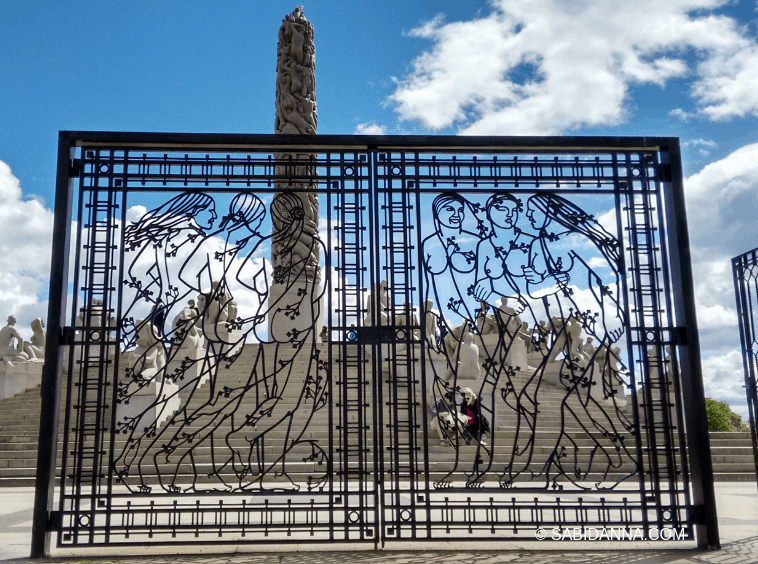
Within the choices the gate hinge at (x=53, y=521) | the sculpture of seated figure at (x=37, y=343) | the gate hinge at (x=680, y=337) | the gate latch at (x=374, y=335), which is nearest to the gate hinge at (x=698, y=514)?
the gate hinge at (x=680, y=337)

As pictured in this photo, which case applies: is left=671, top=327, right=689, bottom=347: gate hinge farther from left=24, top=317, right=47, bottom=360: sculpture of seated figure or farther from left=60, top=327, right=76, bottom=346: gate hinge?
left=24, top=317, right=47, bottom=360: sculpture of seated figure

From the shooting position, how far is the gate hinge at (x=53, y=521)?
4.63 m

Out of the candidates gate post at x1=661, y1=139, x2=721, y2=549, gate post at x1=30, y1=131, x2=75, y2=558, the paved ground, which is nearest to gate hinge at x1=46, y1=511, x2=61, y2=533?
gate post at x1=30, y1=131, x2=75, y2=558

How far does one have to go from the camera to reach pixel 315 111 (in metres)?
20.8

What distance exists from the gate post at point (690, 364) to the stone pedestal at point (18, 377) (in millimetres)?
14347

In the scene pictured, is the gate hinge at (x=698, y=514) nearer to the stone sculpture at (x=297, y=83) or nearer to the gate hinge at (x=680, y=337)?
the gate hinge at (x=680, y=337)

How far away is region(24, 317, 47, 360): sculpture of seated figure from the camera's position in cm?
1752

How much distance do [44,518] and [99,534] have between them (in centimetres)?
38

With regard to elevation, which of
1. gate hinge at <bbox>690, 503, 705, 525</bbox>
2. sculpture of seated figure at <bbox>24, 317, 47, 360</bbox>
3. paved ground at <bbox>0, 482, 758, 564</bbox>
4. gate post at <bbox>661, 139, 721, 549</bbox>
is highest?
sculpture of seated figure at <bbox>24, 317, 47, 360</bbox>

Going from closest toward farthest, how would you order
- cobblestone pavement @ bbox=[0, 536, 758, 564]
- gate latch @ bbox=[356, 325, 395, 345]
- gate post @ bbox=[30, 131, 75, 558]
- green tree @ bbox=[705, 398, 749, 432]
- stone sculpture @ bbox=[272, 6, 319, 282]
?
cobblestone pavement @ bbox=[0, 536, 758, 564], gate post @ bbox=[30, 131, 75, 558], gate latch @ bbox=[356, 325, 395, 345], green tree @ bbox=[705, 398, 749, 432], stone sculpture @ bbox=[272, 6, 319, 282]

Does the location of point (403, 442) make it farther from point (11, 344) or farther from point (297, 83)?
point (297, 83)

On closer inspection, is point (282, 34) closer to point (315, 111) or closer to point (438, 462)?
point (315, 111)

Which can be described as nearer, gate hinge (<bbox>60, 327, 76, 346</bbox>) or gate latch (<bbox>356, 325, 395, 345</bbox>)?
gate hinge (<bbox>60, 327, 76, 346</bbox>)

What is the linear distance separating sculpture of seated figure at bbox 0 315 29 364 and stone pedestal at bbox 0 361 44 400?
1.69ft
